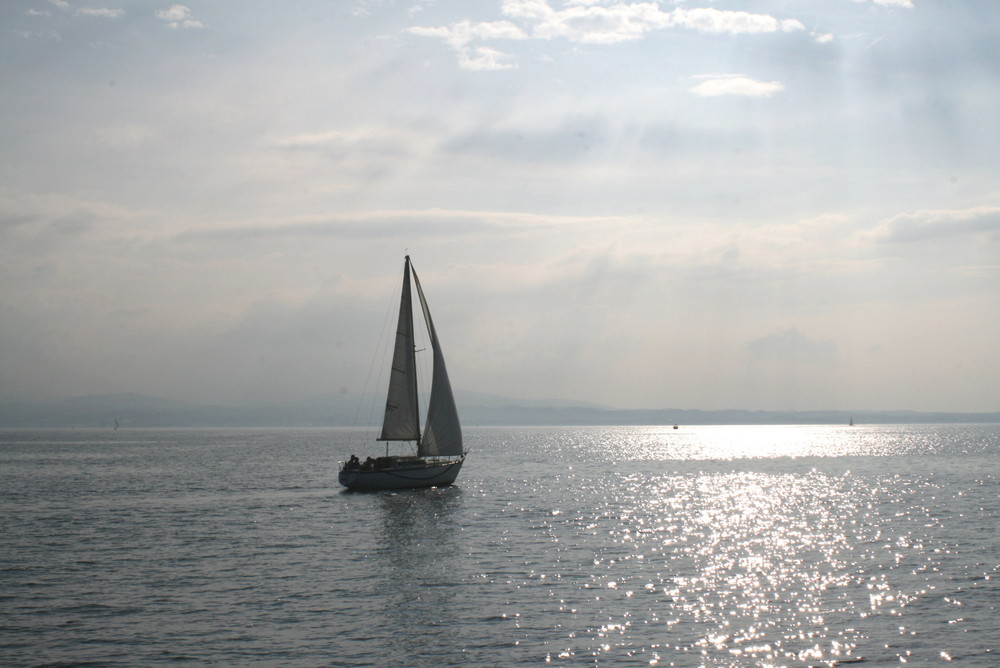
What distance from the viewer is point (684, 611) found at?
97.5ft

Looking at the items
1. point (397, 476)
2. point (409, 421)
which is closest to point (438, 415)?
point (409, 421)

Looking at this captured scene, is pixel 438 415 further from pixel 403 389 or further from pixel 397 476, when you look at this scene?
pixel 397 476

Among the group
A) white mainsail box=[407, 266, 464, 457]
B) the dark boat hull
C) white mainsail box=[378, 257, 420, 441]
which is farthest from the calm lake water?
white mainsail box=[378, 257, 420, 441]

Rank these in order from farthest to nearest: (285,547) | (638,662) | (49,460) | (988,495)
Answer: (49,460), (988,495), (285,547), (638,662)

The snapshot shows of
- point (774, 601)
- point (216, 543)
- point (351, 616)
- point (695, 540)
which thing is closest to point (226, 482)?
point (216, 543)

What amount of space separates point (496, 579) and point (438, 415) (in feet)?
113

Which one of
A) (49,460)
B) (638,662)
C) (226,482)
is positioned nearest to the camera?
(638,662)

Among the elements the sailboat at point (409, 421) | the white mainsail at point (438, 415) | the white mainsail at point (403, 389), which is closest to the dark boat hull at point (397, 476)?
the sailboat at point (409, 421)

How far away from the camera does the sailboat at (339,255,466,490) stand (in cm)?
6894

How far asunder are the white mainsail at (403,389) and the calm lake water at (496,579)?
213 inches

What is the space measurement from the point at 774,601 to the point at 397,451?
114m

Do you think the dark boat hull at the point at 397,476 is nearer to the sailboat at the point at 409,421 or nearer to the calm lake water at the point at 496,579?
the sailboat at the point at 409,421

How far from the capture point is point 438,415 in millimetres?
69375

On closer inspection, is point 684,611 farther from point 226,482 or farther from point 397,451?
point 397,451
